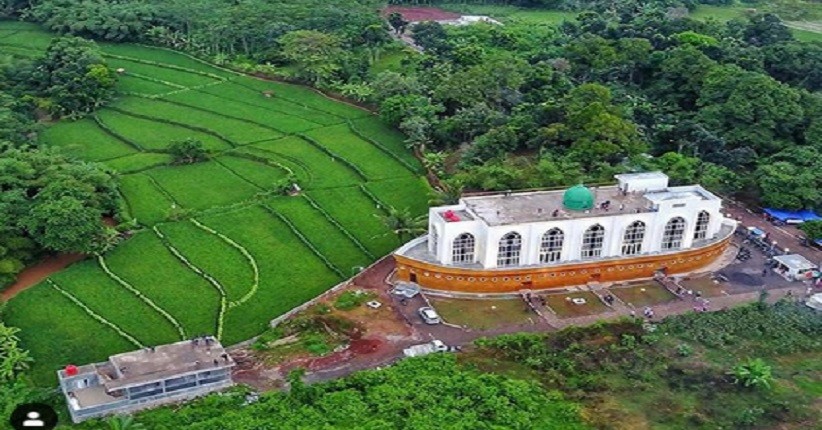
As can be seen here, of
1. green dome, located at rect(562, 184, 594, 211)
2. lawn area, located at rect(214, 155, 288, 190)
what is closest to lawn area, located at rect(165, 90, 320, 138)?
lawn area, located at rect(214, 155, 288, 190)

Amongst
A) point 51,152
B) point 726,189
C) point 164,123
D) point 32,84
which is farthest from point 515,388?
point 32,84

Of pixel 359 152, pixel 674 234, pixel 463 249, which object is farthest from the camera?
pixel 359 152

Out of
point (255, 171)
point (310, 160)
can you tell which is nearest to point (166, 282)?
point (255, 171)

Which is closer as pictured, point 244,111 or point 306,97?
point 244,111

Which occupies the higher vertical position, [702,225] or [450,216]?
[450,216]

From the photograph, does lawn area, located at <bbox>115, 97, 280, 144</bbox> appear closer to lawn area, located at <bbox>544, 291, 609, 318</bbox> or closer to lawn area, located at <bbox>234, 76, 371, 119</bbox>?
lawn area, located at <bbox>234, 76, 371, 119</bbox>

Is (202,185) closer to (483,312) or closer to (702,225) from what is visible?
(483,312)

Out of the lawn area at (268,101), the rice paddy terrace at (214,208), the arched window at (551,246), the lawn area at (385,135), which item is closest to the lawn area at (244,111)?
the rice paddy terrace at (214,208)
